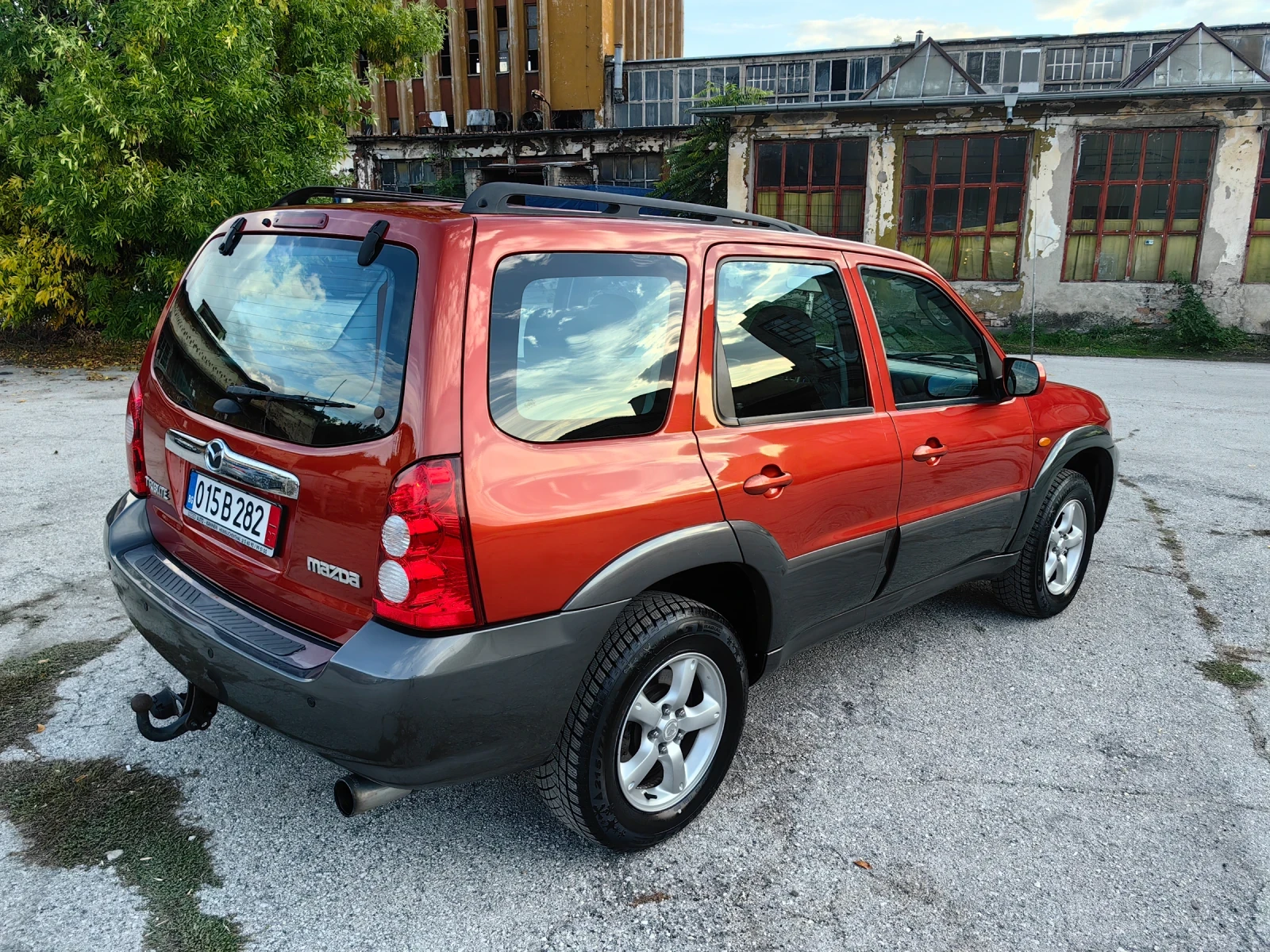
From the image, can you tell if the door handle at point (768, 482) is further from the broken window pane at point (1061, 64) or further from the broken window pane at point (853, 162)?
the broken window pane at point (1061, 64)

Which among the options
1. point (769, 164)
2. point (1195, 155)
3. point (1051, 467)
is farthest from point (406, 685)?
point (1195, 155)

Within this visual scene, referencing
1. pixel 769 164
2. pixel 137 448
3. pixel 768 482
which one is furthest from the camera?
pixel 769 164

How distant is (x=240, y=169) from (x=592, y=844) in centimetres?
1154

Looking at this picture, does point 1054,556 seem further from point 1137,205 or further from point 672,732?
point 1137,205

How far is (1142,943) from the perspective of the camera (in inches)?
86.8

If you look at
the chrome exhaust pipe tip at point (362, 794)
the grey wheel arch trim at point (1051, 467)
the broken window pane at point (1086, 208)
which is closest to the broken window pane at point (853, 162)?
the broken window pane at point (1086, 208)

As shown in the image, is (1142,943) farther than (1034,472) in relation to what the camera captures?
No

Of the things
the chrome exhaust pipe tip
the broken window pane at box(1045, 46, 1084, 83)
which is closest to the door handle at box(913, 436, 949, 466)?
the chrome exhaust pipe tip

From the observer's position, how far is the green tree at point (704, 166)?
71.9 ft

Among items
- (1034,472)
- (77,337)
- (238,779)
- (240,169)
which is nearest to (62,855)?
(238,779)

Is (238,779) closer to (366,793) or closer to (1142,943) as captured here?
(366,793)

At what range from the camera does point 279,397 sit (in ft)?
7.48

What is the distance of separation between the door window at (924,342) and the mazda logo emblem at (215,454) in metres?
2.18

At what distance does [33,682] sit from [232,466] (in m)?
1.71
